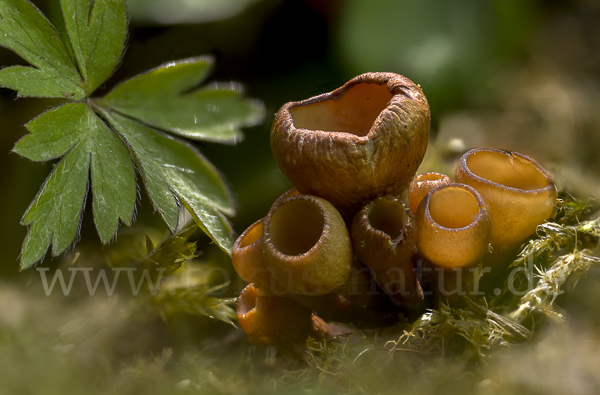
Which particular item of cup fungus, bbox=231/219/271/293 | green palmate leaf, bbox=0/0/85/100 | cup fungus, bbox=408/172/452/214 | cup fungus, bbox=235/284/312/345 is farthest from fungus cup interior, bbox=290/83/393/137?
green palmate leaf, bbox=0/0/85/100

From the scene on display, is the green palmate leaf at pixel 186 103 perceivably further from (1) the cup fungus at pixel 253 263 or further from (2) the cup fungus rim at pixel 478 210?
(2) the cup fungus rim at pixel 478 210

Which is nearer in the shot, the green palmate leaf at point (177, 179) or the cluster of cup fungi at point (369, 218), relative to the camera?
the cluster of cup fungi at point (369, 218)

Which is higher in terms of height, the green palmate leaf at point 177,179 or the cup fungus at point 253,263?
the green palmate leaf at point 177,179

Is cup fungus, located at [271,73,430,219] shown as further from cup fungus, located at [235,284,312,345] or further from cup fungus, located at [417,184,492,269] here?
cup fungus, located at [235,284,312,345]

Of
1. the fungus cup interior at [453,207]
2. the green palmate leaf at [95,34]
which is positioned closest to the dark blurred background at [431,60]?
the green palmate leaf at [95,34]

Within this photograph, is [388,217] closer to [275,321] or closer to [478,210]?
[478,210]

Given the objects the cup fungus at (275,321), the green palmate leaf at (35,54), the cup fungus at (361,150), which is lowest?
the cup fungus at (275,321)

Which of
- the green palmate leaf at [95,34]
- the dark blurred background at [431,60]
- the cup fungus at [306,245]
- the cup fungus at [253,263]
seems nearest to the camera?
the cup fungus at [306,245]

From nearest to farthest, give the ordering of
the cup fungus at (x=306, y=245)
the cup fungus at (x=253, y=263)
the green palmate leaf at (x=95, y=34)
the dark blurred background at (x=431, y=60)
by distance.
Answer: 1. the cup fungus at (x=306, y=245)
2. the cup fungus at (x=253, y=263)
3. the green palmate leaf at (x=95, y=34)
4. the dark blurred background at (x=431, y=60)
